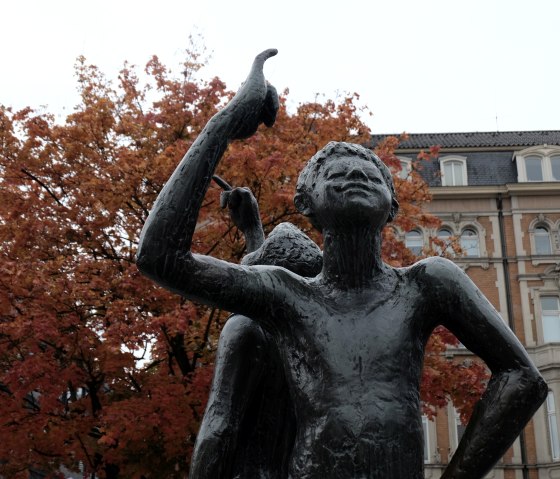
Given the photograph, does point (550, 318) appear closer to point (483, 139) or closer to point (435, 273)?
point (483, 139)

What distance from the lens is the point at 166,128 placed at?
41.4ft

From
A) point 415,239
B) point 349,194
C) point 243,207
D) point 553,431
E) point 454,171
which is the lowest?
point 349,194

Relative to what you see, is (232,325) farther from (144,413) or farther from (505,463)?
(505,463)

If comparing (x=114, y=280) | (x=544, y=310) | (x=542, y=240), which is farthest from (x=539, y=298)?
(x=114, y=280)

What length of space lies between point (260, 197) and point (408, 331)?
30.2 feet

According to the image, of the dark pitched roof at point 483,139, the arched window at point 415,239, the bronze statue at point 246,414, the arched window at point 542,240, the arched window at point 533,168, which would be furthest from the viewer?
the dark pitched roof at point 483,139

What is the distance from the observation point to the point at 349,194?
1.98 metres

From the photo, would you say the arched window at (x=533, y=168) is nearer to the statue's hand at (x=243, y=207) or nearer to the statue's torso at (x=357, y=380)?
the statue's hand at (x=243, y=207)

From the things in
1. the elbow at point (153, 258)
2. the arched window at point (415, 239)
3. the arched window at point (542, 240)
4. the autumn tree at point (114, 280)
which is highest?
the arched window at point (542, 240)

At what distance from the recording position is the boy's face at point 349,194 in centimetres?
197

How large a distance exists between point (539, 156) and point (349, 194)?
28.3 m

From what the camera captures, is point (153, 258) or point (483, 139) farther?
point (483, 139)

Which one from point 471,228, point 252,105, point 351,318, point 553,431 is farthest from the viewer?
point 471,228

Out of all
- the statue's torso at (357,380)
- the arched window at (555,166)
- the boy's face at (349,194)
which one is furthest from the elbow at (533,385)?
the arched window at (555,166)
